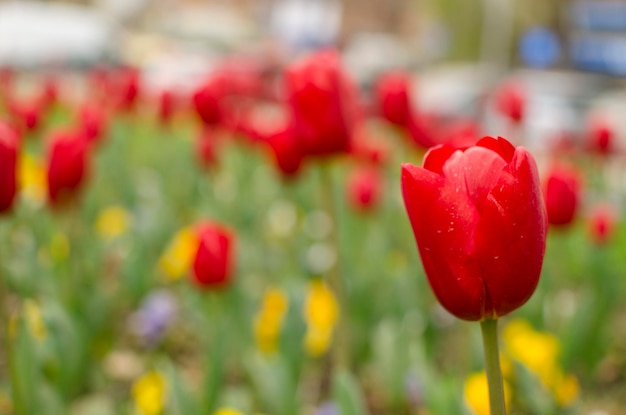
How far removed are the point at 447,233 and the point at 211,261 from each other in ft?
2.83

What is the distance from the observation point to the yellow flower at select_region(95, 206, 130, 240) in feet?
8.27

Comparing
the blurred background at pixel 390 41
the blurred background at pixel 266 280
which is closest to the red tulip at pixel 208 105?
the blurred background at pixel 266 280

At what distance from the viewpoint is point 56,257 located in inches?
80.3

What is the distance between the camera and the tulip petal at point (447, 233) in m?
0.66

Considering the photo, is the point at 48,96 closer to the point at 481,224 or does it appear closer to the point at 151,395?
the point at 151,395

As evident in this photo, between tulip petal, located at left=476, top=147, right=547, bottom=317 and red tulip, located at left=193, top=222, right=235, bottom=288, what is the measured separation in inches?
33.6

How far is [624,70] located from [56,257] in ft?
65.7

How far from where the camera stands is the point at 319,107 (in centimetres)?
146

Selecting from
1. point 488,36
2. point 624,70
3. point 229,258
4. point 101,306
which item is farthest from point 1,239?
point 488,36

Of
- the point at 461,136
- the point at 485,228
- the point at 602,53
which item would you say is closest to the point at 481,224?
the point at 485,228

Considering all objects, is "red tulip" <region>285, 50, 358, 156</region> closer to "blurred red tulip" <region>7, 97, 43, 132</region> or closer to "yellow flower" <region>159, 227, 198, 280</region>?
"yellow flower" <region>159, 227, 198, 280</region>

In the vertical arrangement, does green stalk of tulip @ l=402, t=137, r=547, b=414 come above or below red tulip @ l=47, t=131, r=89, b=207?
above

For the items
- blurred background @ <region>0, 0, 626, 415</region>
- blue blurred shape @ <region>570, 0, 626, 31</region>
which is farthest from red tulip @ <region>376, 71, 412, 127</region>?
blue blurred shape @ <region>570, 0, 626, 31</region>

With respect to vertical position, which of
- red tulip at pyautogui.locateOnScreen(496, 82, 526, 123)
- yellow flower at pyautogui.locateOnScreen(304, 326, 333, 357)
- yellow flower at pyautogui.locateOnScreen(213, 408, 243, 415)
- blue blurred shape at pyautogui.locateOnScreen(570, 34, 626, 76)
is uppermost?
red tulip at pyautogui.locateOnScreen(496, 82, 526, 123)
